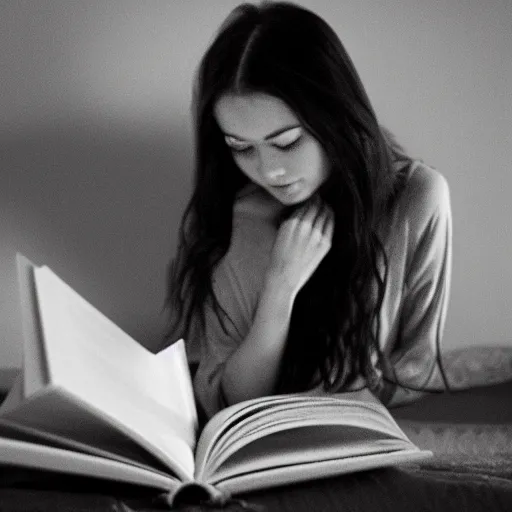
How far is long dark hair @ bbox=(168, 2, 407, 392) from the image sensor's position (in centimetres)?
106

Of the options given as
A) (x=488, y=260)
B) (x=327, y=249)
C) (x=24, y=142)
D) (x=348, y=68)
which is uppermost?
(x=348, y=68)

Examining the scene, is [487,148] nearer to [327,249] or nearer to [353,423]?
[327,249]

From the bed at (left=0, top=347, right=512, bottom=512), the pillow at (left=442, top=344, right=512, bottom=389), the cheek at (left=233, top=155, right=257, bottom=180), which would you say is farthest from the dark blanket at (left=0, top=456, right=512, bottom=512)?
the pillow at (left=442, top=344, right=512, bottom=389)

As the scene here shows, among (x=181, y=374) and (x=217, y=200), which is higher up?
(x=217, y=200)

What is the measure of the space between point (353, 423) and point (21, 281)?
40 cm

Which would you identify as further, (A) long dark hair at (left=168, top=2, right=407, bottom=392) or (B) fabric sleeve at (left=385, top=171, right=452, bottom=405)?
(B) fabric sleeve at (left=385, top=171, right=452, bottom=405)

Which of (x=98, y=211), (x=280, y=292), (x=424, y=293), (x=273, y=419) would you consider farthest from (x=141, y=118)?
(x=273, y=419)

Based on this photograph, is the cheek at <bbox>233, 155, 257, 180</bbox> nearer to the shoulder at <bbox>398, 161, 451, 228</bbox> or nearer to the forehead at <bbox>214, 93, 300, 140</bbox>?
the forehead at <bbox>214, 93, 300, 140</bbox>

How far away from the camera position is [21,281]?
2.89ft

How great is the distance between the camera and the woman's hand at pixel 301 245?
3.84ft

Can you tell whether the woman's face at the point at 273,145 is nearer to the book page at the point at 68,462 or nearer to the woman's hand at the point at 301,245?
the woman's hand at the point at 301,245

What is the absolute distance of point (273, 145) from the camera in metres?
1.08

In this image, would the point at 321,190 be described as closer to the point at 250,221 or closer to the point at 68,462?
the point at 250,221

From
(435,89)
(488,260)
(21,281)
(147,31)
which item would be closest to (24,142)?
(147,31)
